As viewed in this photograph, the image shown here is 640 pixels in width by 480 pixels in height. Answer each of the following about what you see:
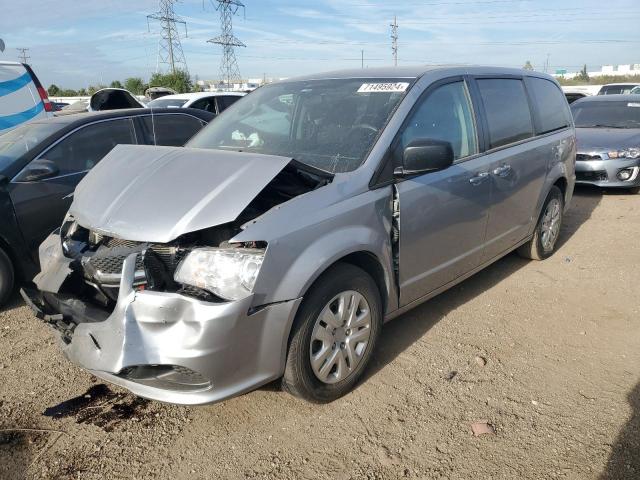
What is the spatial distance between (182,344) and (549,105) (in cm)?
448

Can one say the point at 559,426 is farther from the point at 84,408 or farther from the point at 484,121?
the point at 84,408

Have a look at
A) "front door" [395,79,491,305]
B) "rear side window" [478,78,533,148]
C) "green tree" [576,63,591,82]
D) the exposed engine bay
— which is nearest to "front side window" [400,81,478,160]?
"front door" [395,79,491,305]

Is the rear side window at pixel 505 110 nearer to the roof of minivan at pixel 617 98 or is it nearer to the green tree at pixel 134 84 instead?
the roof of minivan at pixel 617 98

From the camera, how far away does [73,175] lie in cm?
480

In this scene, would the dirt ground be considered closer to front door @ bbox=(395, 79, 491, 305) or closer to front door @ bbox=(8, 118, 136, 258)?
front door @ bbox=(395, 79, 491, 305)

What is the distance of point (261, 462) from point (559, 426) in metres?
1.57

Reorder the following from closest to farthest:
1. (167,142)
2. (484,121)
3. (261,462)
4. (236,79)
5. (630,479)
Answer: (630,479)
(261,462)
(484,121)
(167,142)
(236,79)

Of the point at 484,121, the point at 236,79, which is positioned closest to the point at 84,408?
the point at 484,121

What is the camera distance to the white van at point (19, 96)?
7.47 m

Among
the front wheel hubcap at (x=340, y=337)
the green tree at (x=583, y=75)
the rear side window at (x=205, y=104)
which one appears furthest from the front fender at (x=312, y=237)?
the green tree at (x=583, y=75)

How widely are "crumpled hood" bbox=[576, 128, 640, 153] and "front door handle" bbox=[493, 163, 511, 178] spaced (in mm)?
4835

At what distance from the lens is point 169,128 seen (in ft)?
19.1

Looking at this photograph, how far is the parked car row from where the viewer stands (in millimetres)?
2422

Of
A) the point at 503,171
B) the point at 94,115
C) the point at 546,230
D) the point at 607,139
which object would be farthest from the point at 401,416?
the point at 607,139
